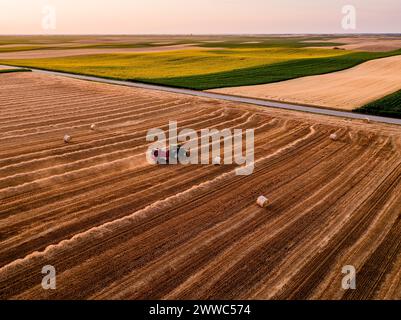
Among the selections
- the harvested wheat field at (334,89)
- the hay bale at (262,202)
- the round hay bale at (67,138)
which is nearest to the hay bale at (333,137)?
the harvested wheat field at (334,89)

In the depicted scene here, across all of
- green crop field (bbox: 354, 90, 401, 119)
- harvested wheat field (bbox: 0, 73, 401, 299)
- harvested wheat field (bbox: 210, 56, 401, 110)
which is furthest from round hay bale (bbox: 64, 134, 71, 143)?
green crop field (bbox: 354, 90, 401, 119)

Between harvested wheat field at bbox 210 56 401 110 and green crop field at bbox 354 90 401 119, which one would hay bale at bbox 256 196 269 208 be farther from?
harvested wheat field at bbox 210 56 401 110

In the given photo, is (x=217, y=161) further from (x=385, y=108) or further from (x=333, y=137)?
(x=385, y=108)

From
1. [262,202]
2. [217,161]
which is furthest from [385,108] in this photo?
[262,202]

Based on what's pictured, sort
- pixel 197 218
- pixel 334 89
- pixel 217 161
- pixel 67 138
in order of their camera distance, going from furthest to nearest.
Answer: pixel 334 89 < pixel 67 138 < pixel 217 161 < pixel 197 218
